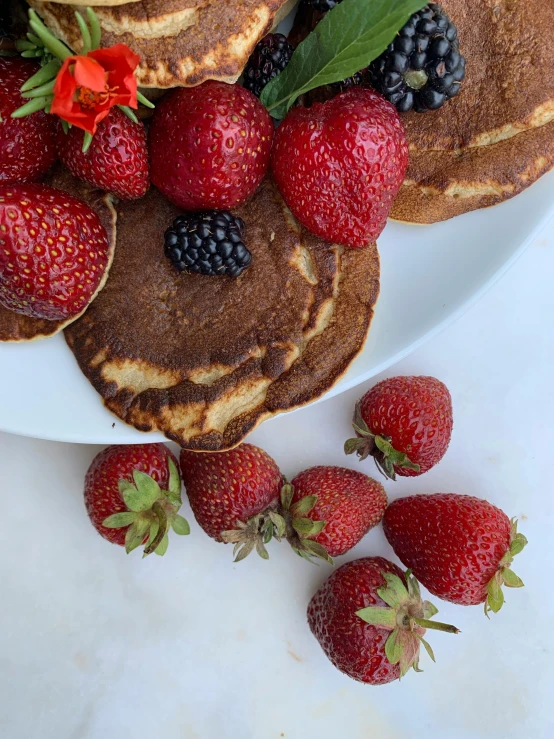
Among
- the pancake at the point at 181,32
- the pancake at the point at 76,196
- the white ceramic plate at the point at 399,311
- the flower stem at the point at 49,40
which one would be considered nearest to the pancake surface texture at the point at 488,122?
the white ceramic plate at the point at 399,311

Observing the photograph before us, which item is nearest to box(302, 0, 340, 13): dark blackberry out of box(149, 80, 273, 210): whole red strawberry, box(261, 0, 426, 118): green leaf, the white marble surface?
box(261, 0, 426, 118): green leaf

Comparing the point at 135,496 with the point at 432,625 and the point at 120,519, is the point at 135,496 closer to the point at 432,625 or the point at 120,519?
the point at 120,519

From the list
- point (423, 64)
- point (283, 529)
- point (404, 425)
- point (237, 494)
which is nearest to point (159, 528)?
point (237, 494)

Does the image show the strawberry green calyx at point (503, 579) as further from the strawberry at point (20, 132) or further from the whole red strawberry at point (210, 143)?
the strawberry at point (20, 132)

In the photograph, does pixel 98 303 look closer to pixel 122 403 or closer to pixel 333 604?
pixel 122 403

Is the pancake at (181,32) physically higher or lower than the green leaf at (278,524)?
higher

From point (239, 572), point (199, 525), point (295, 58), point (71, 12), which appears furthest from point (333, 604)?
point (71, 12)

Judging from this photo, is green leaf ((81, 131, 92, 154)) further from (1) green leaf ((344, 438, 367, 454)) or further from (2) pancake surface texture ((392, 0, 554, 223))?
(1) green leaf ((344, 438, 367, 454))
